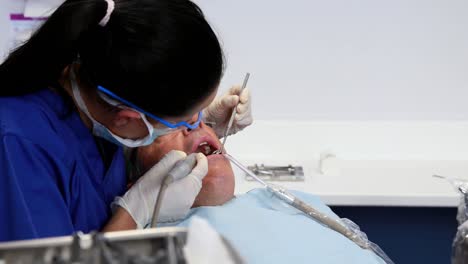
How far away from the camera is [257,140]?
2119 millimetres

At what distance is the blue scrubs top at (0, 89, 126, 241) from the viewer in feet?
3.13

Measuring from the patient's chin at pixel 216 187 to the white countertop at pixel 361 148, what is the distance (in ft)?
1.60

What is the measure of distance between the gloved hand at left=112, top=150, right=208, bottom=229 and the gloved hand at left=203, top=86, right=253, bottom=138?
306 millimetres

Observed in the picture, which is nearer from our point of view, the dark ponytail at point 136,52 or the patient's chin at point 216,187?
the dark ponytail at point 136,52

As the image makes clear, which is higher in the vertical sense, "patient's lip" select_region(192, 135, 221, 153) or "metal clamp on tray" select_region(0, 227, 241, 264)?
"metal clamp on tray" select_region(0, 227, 241, 264)

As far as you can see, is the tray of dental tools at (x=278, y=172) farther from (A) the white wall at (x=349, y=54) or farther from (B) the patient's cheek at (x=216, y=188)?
(B) the patient's cheek at (x=216, y=188)

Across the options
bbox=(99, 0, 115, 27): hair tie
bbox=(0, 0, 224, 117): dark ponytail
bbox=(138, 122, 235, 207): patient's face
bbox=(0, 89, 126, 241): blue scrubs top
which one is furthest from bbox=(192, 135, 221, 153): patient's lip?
bbox=(99, 0, 115, 27): hair tie

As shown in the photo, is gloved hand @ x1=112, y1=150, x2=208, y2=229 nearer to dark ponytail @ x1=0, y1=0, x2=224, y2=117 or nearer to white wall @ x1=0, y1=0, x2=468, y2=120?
dark ponytail @ x1=0, y1=0, x2=224, y2=117

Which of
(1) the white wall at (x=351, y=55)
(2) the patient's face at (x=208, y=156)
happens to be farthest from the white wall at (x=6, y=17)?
(2) the patient's face at (x=208, y=156)

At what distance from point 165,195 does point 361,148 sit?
1105 mm

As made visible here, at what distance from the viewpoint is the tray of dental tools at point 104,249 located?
1.67 feet

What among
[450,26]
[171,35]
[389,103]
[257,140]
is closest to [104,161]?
[171,35]

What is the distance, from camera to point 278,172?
1938mm

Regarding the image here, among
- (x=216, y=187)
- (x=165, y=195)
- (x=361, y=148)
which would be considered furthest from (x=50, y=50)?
(x=361, y=148)
